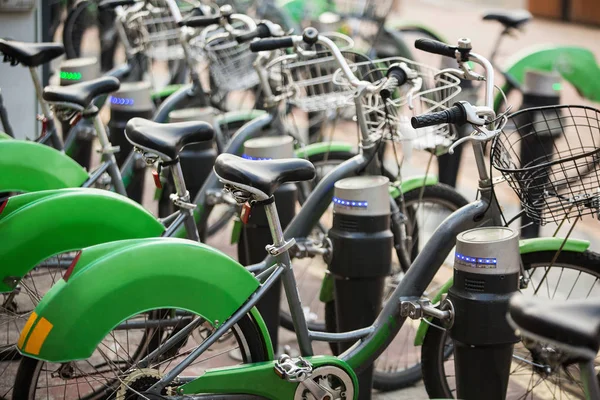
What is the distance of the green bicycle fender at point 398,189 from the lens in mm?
4234

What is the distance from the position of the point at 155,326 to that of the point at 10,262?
55 centimetres

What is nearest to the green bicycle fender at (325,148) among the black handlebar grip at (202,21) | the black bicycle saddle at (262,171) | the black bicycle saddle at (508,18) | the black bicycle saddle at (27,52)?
the black handlebar grip at (202,21)

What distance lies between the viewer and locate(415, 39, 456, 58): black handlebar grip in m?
3.58

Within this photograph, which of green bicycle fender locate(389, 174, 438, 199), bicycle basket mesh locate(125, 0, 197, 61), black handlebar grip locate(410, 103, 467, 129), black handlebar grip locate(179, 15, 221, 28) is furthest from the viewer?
Result: bicycle basket mesh locate(125, 0, 197, 61)

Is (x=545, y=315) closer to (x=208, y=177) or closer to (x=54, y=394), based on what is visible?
(x=54, y=394)

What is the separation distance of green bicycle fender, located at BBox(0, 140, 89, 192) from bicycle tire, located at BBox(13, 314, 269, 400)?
1.01 meters

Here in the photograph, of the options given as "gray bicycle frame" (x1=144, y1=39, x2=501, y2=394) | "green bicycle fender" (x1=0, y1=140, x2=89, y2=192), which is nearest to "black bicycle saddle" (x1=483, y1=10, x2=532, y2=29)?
"gray bicycle frame" (x1=144, y1=39, x2=501, y2=394)

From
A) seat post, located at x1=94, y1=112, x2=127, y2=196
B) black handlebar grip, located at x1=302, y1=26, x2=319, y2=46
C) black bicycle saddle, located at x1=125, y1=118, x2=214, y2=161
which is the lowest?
seat post, located at x1=94, y1=112, x2=127, y2=196

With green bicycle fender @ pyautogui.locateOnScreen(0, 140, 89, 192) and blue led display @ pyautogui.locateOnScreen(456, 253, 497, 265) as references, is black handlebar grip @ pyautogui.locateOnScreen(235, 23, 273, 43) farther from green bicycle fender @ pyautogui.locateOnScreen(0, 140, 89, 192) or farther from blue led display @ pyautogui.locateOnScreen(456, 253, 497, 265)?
blue led display @ pyautogui.locateOnScreen(456, 253, 497, 265)

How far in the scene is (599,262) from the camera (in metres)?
3.75

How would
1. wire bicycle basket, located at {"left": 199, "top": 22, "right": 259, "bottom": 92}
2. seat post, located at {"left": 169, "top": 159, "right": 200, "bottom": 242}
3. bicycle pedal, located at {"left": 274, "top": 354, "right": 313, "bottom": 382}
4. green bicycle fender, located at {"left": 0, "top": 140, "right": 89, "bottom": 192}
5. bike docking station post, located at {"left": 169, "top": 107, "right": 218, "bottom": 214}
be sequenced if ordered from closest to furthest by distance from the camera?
bicycle pedal, located at {"left": 274, "top": 354, "right": 313, "bottom": 382}, seat post, located at {"left": 169, "top": 159, "right": 200, "bottom": 242}, green bicycle fender, located at {"left": 0, "top": 140, "right": 89, "bottom": 192}, bike docking station post, located at {"left": 169, "top": 107, "right": 218, "bottom": 214}, wire bicycle basket, located at {"left": 199, "top": 22, "right": 259, "bottom": 92}

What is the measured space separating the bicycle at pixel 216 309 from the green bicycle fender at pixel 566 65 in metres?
3.76

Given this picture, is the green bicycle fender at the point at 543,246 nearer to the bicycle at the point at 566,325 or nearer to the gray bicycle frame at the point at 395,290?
the gray bicycle frame at the point at 395,290

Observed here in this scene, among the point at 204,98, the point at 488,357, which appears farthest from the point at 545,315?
the point at 204,98
